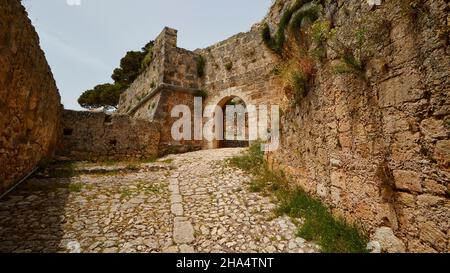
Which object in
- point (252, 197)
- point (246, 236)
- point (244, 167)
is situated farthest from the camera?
point (244, 167)

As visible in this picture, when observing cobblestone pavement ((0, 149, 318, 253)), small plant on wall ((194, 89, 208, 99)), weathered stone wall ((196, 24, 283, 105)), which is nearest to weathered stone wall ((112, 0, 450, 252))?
cobblestone pavement ((0, 149, 318, 253))

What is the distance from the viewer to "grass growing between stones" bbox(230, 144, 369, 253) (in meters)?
2.88

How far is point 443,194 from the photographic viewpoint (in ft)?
6.79

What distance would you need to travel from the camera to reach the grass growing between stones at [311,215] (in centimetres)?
288

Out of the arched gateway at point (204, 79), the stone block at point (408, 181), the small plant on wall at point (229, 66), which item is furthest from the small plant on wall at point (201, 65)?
the stone block at point (408, 181)

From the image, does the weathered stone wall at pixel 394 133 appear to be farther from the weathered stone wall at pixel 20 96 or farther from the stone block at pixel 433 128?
the weathered stone wall at pixel 20 96

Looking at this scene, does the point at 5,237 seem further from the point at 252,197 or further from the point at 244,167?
the point at 244,167

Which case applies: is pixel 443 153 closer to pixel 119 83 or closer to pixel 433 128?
pixel 433 128

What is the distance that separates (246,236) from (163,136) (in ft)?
24.1

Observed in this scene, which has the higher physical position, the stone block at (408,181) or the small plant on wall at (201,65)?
the small plant on wall at (201,65)

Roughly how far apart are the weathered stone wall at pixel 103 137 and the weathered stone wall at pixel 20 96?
1574mm

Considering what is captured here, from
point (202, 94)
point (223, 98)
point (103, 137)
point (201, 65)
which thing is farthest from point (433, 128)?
point (201, 65)

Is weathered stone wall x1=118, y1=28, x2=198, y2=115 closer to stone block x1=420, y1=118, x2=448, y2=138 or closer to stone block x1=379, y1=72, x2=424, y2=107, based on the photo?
stone block x1=379, y1=72, x2=424, y2=107
